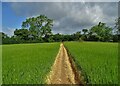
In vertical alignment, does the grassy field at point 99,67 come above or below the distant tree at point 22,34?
below

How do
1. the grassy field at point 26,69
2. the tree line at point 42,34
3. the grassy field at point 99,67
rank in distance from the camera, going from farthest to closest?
the tree line at point 42,34 < the grassy field at point 26,69 < the grassy field at point 99,67

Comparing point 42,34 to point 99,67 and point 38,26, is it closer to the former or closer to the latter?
point 38,26

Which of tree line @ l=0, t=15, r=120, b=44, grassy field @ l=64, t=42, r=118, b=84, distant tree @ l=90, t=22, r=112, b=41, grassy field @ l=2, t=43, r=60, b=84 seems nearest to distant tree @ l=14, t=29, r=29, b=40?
tree line @ l=0, t=15, r=120, b=44

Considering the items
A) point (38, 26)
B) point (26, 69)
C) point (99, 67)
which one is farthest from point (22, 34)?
point (99, 67)

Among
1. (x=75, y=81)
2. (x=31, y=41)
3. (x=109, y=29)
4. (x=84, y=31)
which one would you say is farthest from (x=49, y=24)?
(x=75, y=81)

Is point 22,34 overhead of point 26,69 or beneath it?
overhead

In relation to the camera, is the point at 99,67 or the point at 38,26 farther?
the point at 38,26

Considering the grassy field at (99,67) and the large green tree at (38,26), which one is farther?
the large green tree at (38,26)

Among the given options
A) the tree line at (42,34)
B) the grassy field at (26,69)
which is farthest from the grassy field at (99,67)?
the tree line at (42,34)

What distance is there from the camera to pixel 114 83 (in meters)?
7.29

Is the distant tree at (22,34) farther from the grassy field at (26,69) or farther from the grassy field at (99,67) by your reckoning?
the grassy field at (99,67)

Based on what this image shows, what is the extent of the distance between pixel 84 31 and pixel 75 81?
112121 millimetres

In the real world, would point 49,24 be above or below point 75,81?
above

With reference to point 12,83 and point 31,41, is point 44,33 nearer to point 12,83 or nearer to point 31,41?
point 31,41
